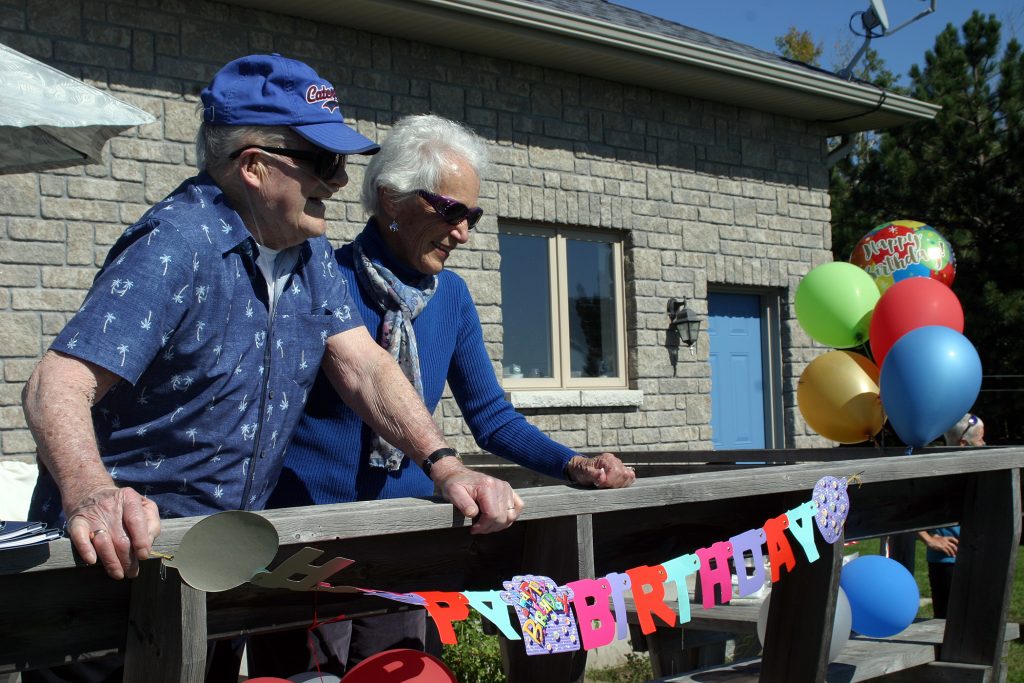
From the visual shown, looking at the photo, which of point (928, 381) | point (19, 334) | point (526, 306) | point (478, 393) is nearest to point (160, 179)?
point (19, 334)

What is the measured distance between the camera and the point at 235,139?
85.1 inches

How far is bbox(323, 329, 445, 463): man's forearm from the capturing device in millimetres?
2332

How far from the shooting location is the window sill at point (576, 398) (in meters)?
7.80

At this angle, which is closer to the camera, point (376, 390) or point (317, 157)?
point (317, 157)

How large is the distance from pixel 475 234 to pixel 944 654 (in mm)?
4832

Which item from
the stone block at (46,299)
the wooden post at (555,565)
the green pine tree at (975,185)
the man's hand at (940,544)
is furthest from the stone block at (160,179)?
the green pine tree at (975,185)

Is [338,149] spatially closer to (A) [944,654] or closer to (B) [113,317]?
(B) [113,317]

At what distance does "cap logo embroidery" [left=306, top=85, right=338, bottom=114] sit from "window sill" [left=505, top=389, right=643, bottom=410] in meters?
5.43

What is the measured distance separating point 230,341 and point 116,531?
2.23 ft

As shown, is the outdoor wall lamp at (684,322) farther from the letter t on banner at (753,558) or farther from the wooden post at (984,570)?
the letter t on banner at (753,558)

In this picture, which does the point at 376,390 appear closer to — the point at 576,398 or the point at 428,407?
the point at 428,407

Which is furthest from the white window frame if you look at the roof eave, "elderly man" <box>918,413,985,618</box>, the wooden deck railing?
the wooden deck railing

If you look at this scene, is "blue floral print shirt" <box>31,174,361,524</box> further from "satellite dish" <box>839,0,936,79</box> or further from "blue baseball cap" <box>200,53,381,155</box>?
"satellite dish" <box>839,0,936,79</box>

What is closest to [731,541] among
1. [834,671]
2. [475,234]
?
[834,671]
